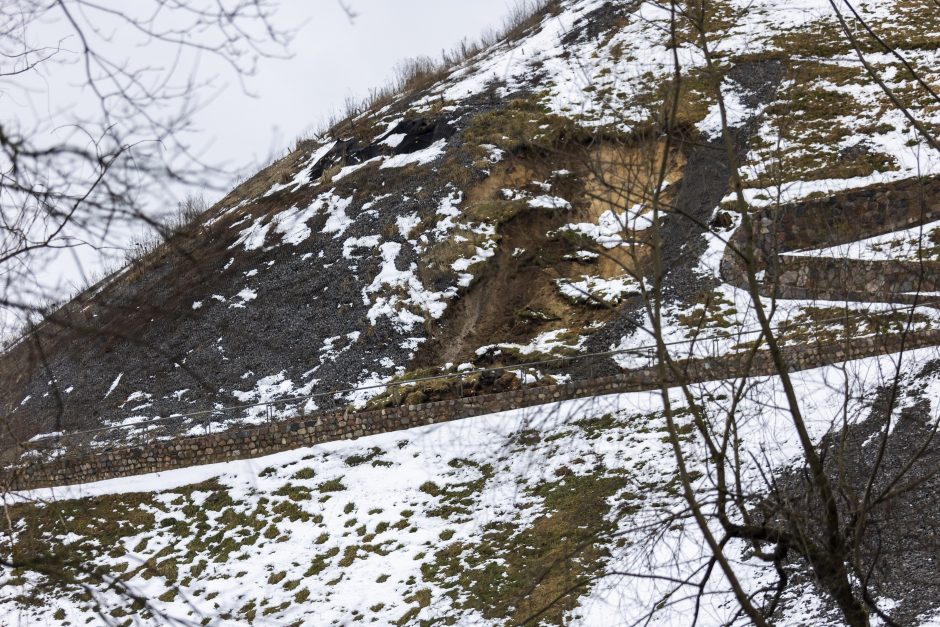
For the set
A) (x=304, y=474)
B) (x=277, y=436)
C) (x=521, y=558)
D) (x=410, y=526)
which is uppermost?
(x=277, y=436)

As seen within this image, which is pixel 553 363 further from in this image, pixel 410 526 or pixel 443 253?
pixel 443 253


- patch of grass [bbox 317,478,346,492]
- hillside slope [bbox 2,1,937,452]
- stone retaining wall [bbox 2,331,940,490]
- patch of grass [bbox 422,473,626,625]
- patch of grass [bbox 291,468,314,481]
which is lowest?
patch of grass [bbox 422,473,626,625]

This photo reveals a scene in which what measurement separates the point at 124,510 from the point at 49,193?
16346 mm

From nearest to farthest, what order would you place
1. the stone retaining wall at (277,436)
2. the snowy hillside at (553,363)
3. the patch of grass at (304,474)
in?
1. the snowy hillside at (553,363)
2. the patch of grass at (304,474)
3. the stone retaining wall at (277,436)

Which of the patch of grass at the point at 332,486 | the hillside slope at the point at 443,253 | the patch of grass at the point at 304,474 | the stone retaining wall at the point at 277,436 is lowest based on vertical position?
the patch of grass at the point at 332,486

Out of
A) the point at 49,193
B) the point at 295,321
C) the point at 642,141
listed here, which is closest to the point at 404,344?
the point at 295,321

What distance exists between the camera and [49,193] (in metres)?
3.39

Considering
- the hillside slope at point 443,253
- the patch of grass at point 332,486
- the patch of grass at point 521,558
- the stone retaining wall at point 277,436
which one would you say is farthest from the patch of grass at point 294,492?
the patch of grass at point 521,558

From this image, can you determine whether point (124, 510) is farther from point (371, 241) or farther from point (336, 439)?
point (371, 241)

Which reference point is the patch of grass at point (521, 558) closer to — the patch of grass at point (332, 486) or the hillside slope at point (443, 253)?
the patch of grass at point (332, 486)

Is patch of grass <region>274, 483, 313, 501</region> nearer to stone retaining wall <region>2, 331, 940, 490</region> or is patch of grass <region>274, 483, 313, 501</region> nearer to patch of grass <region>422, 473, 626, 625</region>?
stone retaining wall <region>2, 331, 940, 490</region>

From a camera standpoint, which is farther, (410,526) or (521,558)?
(410,526)

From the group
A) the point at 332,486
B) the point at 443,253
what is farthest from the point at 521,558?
the point at 443,253

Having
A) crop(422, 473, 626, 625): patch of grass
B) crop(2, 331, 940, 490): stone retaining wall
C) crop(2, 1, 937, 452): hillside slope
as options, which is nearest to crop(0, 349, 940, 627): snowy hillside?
crop(422, 473, 626, 625): patch of grass
